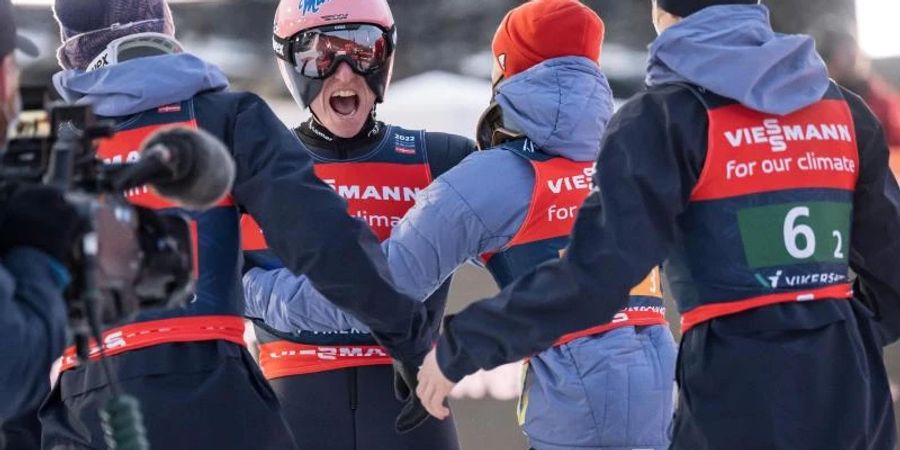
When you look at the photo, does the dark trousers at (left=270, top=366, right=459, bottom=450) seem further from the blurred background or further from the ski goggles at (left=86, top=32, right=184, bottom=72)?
the blurred background

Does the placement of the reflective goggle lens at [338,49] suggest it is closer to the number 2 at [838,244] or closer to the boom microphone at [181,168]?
the number 2 at [838,244]

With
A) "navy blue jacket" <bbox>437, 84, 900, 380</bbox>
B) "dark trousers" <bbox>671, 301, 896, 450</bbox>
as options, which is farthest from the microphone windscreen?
"dark trousers" <bbox>671, 301, 896, 450</bbox>

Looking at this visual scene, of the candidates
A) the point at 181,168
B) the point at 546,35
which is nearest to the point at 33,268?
the point at 181,168

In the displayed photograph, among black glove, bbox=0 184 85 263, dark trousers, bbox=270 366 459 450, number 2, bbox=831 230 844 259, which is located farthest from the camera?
dark trousers, bbox=270 366 459 450

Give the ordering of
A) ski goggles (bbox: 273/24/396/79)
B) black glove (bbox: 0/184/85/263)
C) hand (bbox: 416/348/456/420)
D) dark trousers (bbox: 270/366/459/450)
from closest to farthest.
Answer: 1. black glove (bbox: 0/184/85/263)
2. hand (bbox: 416/348/456/420)
3. dark trousers (bbox: 270/366/459/450)
4. ski goggles (bbox: 273/24/396/79)

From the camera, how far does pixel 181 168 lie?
7.32 feet

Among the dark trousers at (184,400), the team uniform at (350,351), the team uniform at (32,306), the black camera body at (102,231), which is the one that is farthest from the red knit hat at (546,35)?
the team uniform at (32,306)

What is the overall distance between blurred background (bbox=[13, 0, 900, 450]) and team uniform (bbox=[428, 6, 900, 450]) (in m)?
2.77

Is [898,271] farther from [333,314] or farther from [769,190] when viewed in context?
[333,314]

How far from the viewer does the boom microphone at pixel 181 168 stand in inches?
87.0

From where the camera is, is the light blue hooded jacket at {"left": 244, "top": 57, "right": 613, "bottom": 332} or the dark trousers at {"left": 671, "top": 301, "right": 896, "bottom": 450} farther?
the light blue hooded jacket at {"left": 244, "top": 57, "right": 613, "bottom": 332}

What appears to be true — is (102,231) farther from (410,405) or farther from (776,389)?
(410,405)

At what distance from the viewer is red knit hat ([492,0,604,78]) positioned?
4.00 metres

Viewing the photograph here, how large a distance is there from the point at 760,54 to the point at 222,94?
3.52 ft
